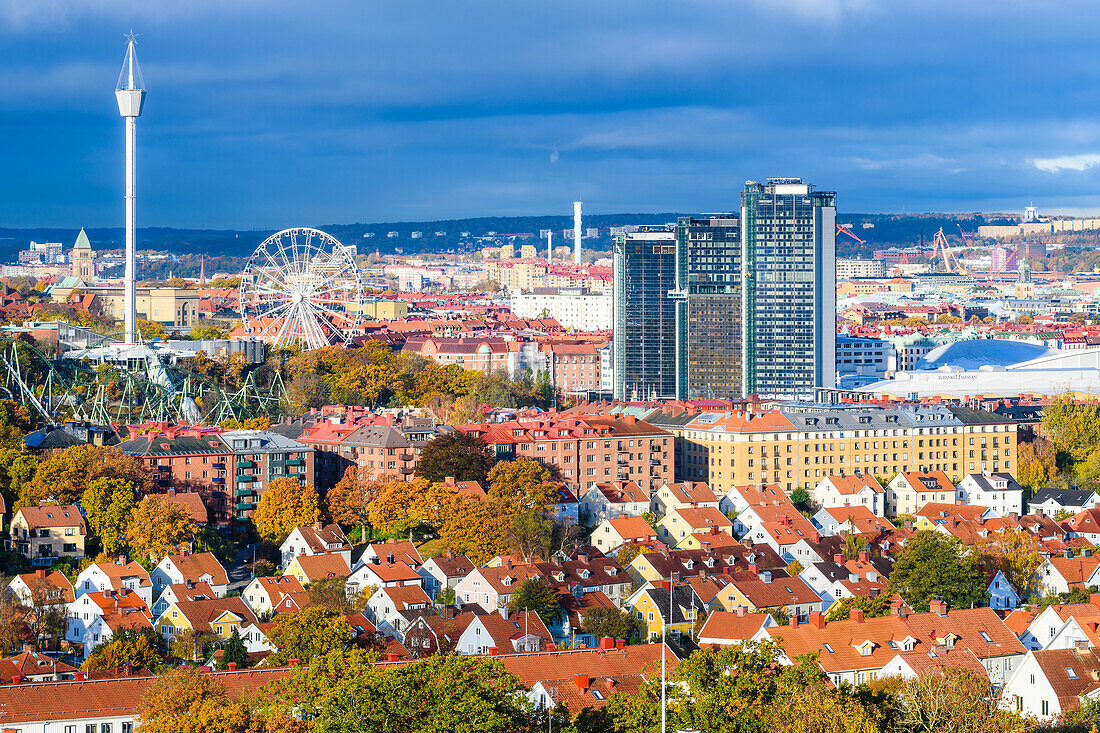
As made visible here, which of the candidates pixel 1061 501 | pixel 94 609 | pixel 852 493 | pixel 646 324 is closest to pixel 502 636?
pixel 94 609

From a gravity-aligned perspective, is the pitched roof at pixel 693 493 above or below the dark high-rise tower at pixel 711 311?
below

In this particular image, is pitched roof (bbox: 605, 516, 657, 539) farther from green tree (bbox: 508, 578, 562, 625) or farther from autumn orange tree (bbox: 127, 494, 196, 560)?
autumn orange tree (bbox: 127, 494, 196, 560)

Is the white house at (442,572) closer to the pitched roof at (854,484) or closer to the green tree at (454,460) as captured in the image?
the green tree at (454,460)

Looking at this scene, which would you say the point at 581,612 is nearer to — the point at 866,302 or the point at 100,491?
the point at 100,491

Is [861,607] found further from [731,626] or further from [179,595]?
[179,595]

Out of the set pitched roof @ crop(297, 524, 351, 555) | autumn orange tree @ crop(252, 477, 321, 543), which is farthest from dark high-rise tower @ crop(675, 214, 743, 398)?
pitched roof @ crop(297, 524, 351, 555)

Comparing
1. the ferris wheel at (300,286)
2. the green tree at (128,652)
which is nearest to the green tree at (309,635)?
the green tree at (128,652)

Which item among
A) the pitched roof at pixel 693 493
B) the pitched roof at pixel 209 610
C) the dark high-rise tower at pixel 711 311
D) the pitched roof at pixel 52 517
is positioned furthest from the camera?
the dark high-rise tower at pixel 711 311
